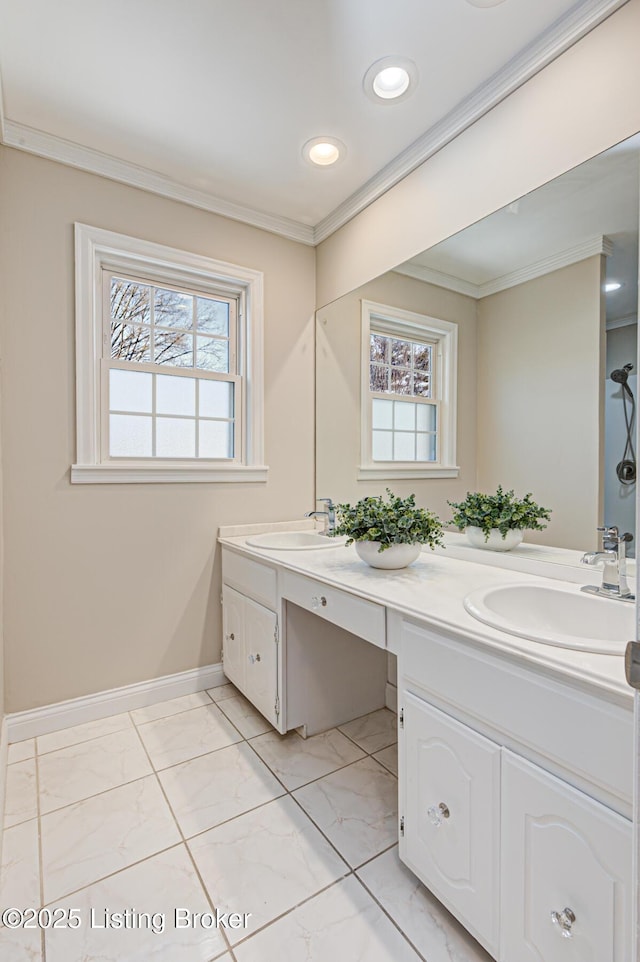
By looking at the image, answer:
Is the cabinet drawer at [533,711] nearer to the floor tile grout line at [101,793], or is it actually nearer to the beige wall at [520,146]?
the floor tile grout line at [101,793]

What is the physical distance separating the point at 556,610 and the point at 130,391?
6.51 ft

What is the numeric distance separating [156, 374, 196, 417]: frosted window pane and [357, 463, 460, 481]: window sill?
95 cm

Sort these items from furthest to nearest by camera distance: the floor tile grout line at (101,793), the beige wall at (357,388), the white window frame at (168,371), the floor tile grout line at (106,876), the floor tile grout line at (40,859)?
the white window frame at (168,371)
the beige wall at (357,388)
the floor tile grout line at (101,793)
the floor tile grout line at (106,876)
the floor tile grout line at (40,859)

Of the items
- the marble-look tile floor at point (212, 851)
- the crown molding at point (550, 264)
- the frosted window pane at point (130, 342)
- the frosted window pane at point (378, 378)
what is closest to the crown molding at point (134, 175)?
the frosted window pane at point (130, 342)

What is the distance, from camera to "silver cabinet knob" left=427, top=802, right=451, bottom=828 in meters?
1.11

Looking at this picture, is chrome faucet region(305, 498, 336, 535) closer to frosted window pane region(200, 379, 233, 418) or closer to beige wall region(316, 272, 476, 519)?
beige wall region(316, 272, 476, 519)

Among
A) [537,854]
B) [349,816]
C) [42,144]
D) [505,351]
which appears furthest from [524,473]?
[42,144]

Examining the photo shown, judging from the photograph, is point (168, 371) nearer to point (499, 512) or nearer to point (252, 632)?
point (252, 632)

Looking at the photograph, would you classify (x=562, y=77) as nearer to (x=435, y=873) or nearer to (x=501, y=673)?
(x=501, y=673)

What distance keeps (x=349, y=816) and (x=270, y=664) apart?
0.61 metres

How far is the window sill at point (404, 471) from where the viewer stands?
6.40ft

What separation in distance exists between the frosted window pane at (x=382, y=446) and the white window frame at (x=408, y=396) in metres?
0.02

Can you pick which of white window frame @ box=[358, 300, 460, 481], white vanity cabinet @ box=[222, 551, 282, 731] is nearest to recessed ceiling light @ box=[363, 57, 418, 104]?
white window frame @ box=[358, 300, 460, 481]

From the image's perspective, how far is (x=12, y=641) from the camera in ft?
6.23
